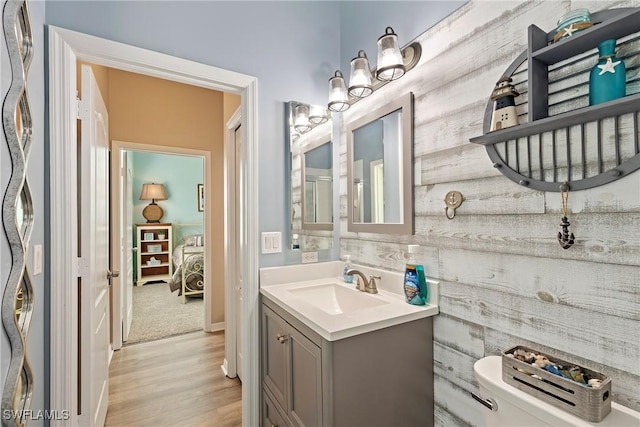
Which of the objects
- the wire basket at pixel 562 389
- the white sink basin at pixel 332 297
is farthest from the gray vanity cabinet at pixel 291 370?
the wire basket at pixel 562 389

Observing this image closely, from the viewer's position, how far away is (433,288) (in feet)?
4.43

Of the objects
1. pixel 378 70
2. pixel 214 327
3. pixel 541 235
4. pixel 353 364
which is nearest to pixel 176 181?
pixel 214 327

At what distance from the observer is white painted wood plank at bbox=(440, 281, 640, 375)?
0.82 metres

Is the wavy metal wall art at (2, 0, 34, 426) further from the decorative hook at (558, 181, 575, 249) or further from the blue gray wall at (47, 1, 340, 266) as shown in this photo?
the decorative hook at (558, 181, 575, 249)

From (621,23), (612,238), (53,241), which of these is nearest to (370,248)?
(612,238)

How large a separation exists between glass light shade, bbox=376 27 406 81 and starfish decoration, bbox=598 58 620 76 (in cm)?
76

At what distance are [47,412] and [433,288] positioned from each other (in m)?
1.77

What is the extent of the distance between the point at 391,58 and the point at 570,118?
2.68 feet

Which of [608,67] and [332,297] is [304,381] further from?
[608,67]

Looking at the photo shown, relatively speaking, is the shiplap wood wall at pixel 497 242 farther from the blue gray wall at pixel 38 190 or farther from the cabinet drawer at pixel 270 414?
the blue gray wall at pixel 38 190

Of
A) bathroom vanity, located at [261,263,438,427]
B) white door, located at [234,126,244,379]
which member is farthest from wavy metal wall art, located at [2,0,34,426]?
white door, located at [234,126,244,379]

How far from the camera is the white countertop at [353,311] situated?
1.12 meters

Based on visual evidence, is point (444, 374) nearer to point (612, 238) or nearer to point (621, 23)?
point (612, 238)

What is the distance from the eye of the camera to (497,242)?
1.11 metres
